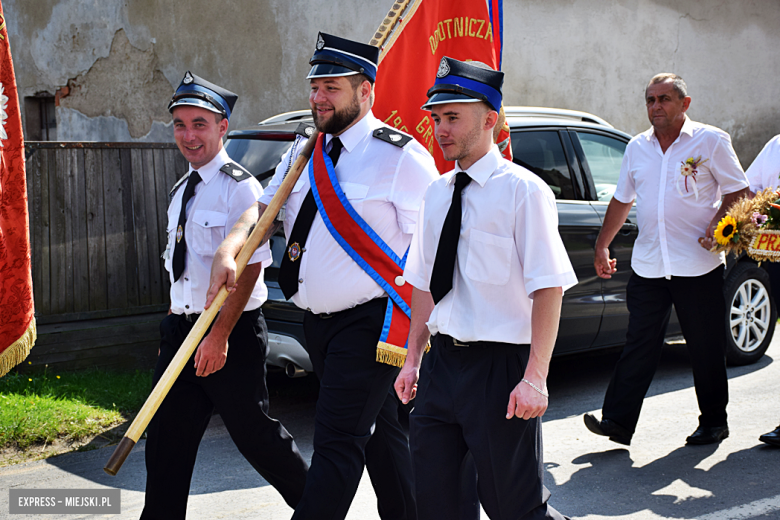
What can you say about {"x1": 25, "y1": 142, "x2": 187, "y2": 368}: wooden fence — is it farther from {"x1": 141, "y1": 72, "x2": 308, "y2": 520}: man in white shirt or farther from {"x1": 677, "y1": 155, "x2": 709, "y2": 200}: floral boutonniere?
{"x1": 677, "y1": 155, "x2": 709, "y2": 200}: floral boutonniere

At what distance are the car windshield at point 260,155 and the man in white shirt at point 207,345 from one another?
172 cm

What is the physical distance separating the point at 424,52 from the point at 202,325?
6.56 feet

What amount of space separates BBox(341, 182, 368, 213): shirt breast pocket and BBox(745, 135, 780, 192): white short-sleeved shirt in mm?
3094

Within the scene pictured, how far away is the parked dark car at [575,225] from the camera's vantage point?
213 inches

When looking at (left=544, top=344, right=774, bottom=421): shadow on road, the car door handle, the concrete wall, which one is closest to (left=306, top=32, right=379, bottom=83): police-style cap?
(left=544, top=344, right=774, bottom=421): shadow on road

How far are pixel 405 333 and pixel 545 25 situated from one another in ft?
32.9

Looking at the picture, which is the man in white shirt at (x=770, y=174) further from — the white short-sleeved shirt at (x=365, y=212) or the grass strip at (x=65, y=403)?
the grass strip at (x=65, y=403)

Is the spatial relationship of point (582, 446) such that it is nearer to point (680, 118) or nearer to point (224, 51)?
point (680, 118)

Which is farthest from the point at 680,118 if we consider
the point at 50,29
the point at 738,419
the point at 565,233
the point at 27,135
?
the point at 27,135

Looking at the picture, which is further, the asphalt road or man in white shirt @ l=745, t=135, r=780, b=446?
man in white shirt @ l=745, t=135, r=780, b=446

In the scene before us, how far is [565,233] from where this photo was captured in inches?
230

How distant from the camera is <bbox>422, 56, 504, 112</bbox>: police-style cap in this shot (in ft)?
9.22

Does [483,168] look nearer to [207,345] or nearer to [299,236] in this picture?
[299,236]

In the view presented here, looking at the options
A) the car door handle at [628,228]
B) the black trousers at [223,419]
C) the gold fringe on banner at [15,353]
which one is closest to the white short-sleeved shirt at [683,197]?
the car door handle at [628,228]
